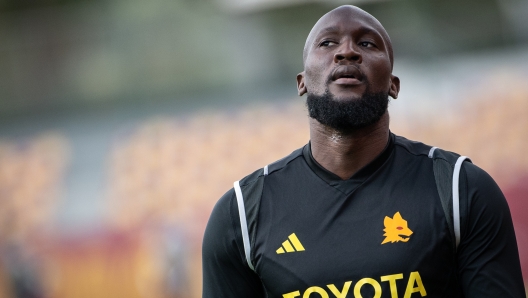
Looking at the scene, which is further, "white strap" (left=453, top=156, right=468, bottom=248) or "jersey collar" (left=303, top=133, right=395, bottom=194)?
"jersey collar" (left=303, top=133, right=395, bottom=194)

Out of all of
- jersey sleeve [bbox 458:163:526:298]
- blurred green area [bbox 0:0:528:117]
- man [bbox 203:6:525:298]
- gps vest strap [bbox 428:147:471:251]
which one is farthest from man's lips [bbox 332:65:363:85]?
blurred green area [bbox 0:0:528:117]

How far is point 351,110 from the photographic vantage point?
2.21m

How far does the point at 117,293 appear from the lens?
999 centimetres

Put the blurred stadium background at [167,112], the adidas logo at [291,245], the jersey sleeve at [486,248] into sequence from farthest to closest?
the blurred stadium background at [167,112] → the adidas logo at [291,245] → the jersey sleeve at [486,248]

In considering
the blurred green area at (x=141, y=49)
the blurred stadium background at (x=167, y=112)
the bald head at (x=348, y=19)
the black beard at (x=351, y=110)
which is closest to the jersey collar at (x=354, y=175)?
the black beard at (x=351, y=110)

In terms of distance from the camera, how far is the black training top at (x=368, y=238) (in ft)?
6.58

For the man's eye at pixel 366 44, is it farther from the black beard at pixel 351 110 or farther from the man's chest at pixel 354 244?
the man's chest at pixel 354 244

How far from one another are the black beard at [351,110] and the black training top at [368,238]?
0.42 feet

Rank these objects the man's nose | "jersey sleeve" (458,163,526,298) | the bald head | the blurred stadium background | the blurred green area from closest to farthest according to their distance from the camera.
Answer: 1. "jersey sleeve" (458,163,526,298)
2. the man's nose
3. the bald head
4. the blurred stadium background
5. the blurred green area

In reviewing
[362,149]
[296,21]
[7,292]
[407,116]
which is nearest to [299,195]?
[362,149]

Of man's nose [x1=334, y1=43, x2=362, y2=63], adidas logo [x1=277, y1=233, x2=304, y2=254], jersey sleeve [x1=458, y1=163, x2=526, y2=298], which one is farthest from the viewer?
man's nose [x1=334, y1=43, x2=362, y2=63]

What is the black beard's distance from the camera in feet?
7.27

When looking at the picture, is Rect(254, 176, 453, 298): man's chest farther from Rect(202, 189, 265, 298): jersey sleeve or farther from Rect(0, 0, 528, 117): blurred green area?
Rect(0, 0, 528, 117): blurred green area

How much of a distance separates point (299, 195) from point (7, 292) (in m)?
8.91
